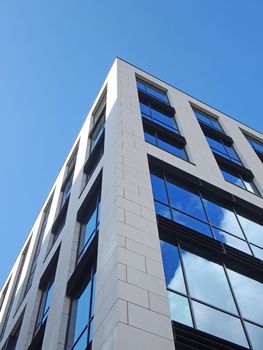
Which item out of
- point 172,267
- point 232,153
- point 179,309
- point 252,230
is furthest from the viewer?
point 232,153

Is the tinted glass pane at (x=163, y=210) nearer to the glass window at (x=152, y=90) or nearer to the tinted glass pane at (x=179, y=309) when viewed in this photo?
the tinted glass pane at (x=179, y=309)

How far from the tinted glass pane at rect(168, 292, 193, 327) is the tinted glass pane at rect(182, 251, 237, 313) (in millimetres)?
584

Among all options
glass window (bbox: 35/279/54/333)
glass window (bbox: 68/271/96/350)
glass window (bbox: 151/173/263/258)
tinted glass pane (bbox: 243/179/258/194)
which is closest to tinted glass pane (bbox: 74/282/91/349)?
glass window (bbox: 68/271/96/350)

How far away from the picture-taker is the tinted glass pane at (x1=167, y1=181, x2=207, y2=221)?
1692 centimetres

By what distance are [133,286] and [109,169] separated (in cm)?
628

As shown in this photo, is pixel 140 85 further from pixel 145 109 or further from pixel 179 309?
pixel 179 309

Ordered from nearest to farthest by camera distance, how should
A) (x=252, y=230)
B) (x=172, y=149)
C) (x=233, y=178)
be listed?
(x=252, y=230) → (x=172, y=149) → (x=233, y=178)

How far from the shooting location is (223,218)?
17.9 metres

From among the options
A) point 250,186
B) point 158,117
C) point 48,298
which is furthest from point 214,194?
point 48,298

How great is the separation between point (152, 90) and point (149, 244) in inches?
706

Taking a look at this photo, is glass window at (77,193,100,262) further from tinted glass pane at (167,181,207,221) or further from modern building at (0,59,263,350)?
tinted glass pane at (167,181,207,221)

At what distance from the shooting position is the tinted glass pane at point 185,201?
55.5 feet

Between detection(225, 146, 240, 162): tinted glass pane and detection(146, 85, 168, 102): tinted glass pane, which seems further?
detection(146, 85, 168, 102): tinted glass pane

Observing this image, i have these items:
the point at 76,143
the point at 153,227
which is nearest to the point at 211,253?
the point at 153,227
